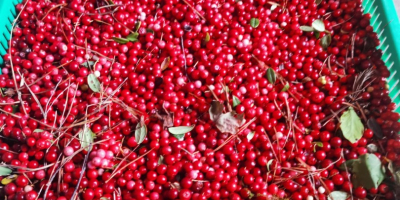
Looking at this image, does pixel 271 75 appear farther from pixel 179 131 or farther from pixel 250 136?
pixel 179 131

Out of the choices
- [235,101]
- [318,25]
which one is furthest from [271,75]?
[318,25]

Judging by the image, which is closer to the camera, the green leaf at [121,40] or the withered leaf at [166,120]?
the withered leaf at [166,120]

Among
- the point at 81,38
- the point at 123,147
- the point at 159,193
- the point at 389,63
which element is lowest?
the point at 159,193

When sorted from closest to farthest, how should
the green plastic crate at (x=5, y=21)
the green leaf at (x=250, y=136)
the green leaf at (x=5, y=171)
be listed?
the green leaf at (x=5, y=171)
the green leaf at (x=250, y=136)
the green plastic crate at (x=5, y=21)

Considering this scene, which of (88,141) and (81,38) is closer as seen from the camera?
(88,141)

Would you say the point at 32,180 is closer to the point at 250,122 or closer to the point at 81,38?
the point at 81,38

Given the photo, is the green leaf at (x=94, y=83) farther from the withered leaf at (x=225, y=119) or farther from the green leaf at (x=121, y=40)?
the withered leaf at (x=225, y=119)

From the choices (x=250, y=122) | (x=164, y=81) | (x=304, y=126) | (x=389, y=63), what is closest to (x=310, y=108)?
(x=304, y=126)

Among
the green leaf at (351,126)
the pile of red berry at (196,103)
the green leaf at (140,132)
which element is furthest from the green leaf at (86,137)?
the green leaf at (351,126)
